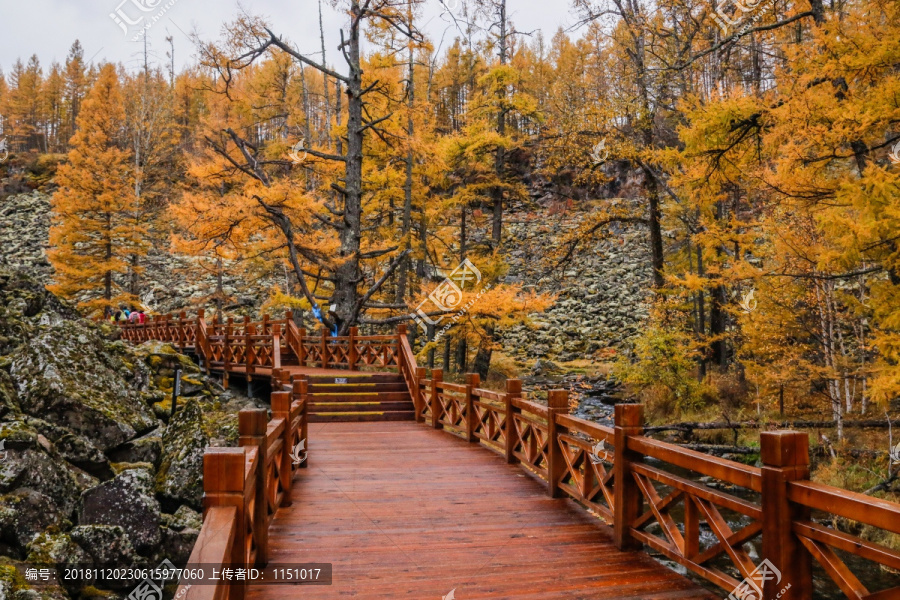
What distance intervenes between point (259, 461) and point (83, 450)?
7059 mm

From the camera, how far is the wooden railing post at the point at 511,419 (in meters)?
8.12

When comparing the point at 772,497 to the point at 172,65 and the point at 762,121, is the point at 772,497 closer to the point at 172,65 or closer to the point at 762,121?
the point at 762,121

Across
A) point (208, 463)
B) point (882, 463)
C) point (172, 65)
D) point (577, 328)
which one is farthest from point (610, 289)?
point (172, 65)

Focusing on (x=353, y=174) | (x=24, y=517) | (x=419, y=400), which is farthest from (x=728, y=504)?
(x=353, y=174)

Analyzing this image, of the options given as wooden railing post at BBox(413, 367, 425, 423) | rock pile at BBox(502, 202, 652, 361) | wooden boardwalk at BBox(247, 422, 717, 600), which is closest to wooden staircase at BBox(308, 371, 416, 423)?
wooden railing post at BBox(413, 367, 425, 423)

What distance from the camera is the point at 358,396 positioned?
1435 centimetres

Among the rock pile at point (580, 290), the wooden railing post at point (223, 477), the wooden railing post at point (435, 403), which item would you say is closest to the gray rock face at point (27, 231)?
the rock pile at point (580, 290)

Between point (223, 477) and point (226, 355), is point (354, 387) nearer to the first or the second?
point (226, 355)

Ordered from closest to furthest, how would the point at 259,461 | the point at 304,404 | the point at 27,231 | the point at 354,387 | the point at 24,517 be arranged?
1. the point at 259,461
2. the point at 24,517
3. the point at 304,404
4. the point at 354,387
5. the point at 27,231

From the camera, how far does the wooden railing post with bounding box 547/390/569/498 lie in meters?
6.63

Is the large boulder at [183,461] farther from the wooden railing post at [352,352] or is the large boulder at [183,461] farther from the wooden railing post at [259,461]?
the wooden railing post at [352,352]

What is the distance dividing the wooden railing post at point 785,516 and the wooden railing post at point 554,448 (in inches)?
130

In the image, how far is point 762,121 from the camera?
29.9ft

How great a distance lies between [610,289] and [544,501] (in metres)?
27.1
